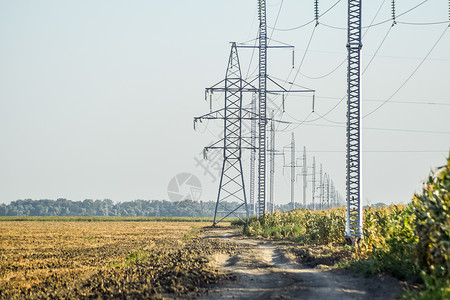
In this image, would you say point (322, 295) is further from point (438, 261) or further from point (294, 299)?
point (438, 261)

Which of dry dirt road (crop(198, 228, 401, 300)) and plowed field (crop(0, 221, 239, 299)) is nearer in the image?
dry dirt road (crop(198, 228, 401, 300))

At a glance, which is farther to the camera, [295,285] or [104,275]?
[104,275]

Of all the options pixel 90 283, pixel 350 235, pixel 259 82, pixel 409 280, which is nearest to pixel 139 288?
pixel 90 283

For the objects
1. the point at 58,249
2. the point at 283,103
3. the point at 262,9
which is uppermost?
the point at 262,9

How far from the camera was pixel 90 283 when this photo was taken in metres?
16.3

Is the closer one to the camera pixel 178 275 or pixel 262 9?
pixel 178 275

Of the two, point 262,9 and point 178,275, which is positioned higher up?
point 262,9

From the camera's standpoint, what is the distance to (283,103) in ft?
161

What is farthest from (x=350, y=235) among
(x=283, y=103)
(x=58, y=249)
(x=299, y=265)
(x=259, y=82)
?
(x=283, y=103)

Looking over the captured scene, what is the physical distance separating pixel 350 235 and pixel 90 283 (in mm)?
10819

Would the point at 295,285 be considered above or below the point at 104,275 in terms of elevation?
above

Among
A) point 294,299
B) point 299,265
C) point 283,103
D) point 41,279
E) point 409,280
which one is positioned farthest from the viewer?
point 283,103

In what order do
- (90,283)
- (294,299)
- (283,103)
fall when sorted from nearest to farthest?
(294,299) < (90,283) < (283,103)

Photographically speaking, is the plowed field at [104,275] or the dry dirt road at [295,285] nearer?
the dry dirt road at [295,285]
